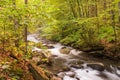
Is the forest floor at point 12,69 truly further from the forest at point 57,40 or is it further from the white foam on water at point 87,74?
the white foam on water at point 87,74

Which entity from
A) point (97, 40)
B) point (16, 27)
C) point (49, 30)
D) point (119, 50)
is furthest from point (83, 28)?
point (16, 27)

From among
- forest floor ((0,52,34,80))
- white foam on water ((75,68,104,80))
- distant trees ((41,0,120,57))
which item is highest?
distant trees ((41,0,120,57))

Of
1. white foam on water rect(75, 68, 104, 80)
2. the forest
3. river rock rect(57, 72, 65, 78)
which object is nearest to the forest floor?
the forest

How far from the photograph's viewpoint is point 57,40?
70.1ft

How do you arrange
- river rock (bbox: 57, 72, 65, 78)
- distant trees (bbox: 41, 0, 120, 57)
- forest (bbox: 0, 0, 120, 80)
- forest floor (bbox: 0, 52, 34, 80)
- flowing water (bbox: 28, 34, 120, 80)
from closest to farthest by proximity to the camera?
forest floor (bbox: 0, 52, 34, 80) < forest (bbox: 0, 0, 120, 80) < river rock (bbox: 57, 72, 65, 78) < flowing water (bbox: 28, 34, 120, 80) < distant trees (bbox: 41, 0, 120, 57)

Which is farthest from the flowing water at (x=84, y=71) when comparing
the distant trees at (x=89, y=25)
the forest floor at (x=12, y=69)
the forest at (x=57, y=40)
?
the forest floor at (x=12, y=69)

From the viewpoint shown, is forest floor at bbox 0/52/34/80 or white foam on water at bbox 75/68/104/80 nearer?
forest floor at bbox 0/52/34/80

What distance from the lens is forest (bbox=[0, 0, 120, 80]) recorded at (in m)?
4.99

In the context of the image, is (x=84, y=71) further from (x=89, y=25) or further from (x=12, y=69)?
(x=12, y=69)

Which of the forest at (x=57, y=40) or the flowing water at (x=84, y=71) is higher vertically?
the forest at (x=57, y=40)

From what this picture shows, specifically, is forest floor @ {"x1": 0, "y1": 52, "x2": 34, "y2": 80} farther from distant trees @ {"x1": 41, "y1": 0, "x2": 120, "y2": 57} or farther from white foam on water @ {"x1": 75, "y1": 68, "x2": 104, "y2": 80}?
distant trees @ {"x1": 41, "y1": 0, "x2": 120, "y2": 57}

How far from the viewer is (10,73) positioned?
4.77m

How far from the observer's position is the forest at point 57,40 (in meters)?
4.99

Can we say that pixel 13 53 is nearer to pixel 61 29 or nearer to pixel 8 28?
pixel 8 28
